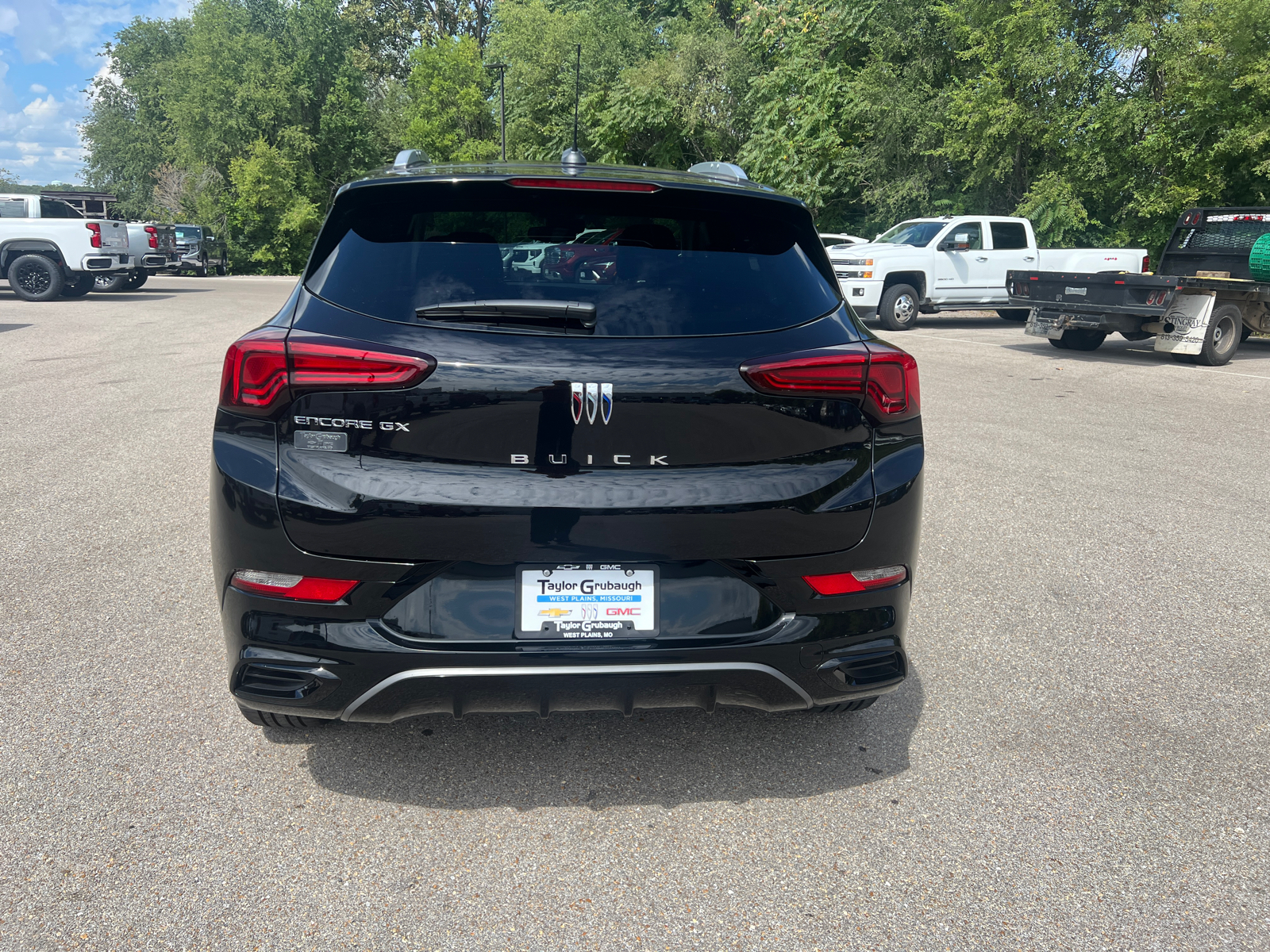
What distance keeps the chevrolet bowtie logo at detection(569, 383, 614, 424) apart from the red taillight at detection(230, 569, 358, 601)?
28.3 inches

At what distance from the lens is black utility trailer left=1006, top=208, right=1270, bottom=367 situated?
13375 mm

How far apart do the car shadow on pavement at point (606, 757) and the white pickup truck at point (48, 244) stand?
69.8 ft

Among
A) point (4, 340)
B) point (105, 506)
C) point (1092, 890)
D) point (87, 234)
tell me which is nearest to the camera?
point (1092, 890)

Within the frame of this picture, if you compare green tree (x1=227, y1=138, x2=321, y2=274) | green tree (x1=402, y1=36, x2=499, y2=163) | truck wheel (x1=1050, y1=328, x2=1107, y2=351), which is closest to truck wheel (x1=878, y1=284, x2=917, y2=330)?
truck wheel (x1=1050, y1=328, x2=1107, y2=351)

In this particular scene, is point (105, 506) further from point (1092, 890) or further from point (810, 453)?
point (1092, 890)

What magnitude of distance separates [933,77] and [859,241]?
→ 1153cm

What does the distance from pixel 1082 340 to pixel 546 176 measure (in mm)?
14853

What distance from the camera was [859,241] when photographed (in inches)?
821

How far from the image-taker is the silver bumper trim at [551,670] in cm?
251

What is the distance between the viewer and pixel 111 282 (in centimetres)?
2522

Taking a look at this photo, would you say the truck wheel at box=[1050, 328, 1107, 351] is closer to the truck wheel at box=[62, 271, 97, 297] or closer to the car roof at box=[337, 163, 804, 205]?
the car roof at box=[337, 163, 804, 205]

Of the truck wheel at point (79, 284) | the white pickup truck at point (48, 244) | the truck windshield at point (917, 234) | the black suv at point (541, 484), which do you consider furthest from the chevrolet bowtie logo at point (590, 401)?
the truck wheel at point (79, 284)

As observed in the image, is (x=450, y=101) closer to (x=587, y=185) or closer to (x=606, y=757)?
(x=587, y=185)

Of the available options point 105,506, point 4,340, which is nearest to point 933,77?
point 4,340
